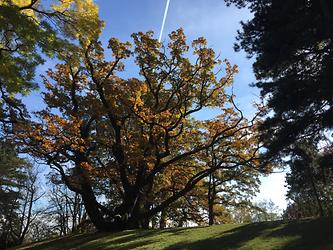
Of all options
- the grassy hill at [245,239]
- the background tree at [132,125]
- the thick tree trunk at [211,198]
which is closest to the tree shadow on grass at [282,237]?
the grassy hill at [245,239]

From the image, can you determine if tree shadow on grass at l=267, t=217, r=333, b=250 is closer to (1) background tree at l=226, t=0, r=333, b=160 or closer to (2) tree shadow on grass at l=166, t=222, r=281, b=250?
(2) tree shadow on grass at l=166, t=222, r=281, b=250

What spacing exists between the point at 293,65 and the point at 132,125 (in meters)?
12.2

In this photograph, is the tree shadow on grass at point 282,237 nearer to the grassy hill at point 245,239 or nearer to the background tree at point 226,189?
the grassy hill at point 245,239

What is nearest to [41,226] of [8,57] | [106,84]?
[106,84]

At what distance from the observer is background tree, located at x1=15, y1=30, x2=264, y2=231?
60.0 ft

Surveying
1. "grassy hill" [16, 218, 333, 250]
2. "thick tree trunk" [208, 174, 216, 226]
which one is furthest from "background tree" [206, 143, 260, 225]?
"grassy hill" [16, 218, 333, 250]

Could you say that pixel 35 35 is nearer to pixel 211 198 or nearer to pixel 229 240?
pixel 229 240

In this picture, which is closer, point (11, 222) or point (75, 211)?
point (11, 222)

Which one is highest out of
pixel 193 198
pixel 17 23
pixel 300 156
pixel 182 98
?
pixel 182 98

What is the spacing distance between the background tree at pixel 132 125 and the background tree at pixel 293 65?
7.08 m

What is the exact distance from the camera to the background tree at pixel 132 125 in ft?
60.0

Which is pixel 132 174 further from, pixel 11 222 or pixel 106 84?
pixel 11 222

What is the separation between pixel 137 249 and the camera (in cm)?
1195

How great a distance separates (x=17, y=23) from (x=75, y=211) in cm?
3074
